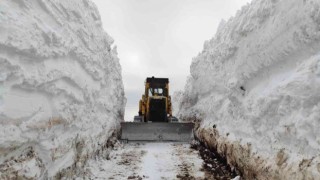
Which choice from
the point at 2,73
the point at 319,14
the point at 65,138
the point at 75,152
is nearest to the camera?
the point at 2,73

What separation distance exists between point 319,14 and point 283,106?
159 centimetres

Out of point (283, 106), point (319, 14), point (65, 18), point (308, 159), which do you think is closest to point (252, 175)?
point (283, 106)

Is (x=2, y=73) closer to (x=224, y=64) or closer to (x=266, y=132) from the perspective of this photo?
(x=266, y=132)

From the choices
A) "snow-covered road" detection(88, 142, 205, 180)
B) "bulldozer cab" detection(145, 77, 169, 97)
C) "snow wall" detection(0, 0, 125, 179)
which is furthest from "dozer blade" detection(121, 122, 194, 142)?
"snow wall" detection(0, 0, 125, 179)

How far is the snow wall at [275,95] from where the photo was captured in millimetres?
5031

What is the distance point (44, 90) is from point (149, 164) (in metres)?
4.64

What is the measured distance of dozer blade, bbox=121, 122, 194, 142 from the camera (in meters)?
15.3

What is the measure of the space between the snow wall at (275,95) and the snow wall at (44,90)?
3774mm

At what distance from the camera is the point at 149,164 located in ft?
31.8

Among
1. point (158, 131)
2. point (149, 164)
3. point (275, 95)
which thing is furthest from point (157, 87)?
point (275, 95)

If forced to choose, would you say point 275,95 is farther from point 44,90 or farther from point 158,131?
point 158,131

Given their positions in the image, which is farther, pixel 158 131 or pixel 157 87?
pixel 157 87

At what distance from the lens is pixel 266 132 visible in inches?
255

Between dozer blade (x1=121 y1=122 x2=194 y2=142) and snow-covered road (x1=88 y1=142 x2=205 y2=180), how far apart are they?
7.51ft
